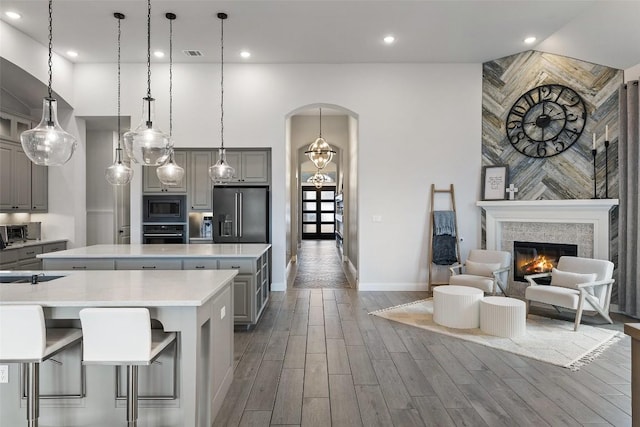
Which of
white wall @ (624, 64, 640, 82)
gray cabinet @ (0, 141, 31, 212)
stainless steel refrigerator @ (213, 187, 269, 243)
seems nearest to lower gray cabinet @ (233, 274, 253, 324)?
stainless steel refrigerator @ (213, 187, 269, 243)

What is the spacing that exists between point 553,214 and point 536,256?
71 cm

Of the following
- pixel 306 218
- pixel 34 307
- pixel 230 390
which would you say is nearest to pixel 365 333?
pixel 230 390

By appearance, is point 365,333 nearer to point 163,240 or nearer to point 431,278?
point 431,278

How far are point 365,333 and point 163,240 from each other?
380 cm

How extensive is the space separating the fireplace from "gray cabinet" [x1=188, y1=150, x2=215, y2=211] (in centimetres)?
500

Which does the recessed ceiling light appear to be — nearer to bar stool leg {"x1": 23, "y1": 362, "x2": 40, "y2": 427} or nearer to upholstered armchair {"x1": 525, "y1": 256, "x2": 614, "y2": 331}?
bar stool leg {"x1": 23, "y1": 362, "x2": 40, "y2": 427}

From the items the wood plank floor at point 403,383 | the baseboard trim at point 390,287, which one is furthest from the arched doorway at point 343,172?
the wood plank floor at point 403,383

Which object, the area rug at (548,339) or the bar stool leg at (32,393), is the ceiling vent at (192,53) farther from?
the bar stool leg at (32,393)

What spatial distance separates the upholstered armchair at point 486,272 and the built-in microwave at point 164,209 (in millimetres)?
4367

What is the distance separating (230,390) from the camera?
2.76 meters

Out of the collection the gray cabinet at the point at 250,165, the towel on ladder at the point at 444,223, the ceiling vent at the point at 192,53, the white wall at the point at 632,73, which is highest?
the ceiling vent at the point at 192,53

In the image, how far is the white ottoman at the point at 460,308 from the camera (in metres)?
4.13

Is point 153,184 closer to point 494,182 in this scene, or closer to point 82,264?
point 82,264

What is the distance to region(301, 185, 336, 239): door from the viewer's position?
1666 centimetres
